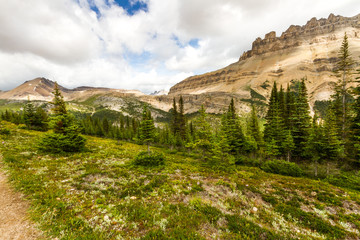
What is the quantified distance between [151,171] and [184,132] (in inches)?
1263

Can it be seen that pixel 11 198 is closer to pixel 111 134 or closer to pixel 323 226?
pixel 323 226

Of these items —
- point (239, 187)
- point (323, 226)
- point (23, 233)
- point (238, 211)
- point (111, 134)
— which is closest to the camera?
point (23, 233)

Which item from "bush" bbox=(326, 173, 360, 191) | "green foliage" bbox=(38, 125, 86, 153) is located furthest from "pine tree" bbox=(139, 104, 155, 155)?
"bush" bbox=(326, 173, 360, 191)

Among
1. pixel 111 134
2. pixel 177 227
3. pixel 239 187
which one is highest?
pixel 177 227

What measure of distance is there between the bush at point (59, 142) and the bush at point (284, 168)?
3072 centimetres

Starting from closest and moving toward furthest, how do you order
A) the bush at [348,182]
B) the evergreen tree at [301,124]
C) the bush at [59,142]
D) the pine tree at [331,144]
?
the bush at [348,182] → the bush at [59,142] → the pine tree at [331,144] → the evergreen tree at [301,124]

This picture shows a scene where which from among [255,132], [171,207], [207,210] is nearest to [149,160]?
[171,207]

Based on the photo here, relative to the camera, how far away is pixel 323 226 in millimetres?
7953

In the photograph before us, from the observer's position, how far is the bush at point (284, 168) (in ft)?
65.1

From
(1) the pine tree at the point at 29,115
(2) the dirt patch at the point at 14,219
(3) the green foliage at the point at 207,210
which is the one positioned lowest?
(3) the green foliage at the point at 207,210

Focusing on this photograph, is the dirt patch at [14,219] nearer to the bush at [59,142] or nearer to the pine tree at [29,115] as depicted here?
the bush at [59,142]

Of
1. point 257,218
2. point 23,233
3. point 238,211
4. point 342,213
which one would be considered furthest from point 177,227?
point 342,213

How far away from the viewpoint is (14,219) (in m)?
6.60

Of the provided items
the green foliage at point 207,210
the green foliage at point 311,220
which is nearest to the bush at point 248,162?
the green foliage at point 311,220
